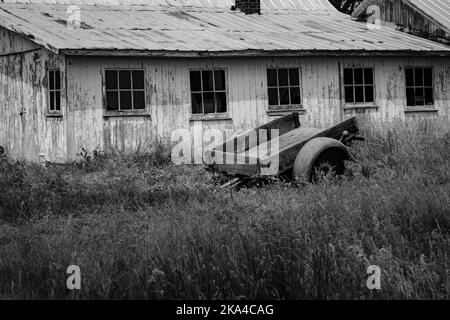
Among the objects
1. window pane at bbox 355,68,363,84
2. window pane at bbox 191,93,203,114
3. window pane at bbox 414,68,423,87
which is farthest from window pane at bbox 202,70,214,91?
window pane at bbox 414,68,423,87

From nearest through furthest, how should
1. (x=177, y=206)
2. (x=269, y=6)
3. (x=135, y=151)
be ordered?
(x=177, y=206) < (x=135, y=151) < (x=269, y=6)

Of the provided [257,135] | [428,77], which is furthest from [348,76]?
[257,135]

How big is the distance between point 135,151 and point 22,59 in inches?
135

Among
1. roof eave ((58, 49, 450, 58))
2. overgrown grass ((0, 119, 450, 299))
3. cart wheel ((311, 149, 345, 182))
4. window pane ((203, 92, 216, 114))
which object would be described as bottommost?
overgrown grass ((0, 119, 450, 299))

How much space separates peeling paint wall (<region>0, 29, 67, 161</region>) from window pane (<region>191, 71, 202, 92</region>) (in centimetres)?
280

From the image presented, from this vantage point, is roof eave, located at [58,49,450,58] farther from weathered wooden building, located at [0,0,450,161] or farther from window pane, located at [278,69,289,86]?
window pane, located at [278,69,289,86]

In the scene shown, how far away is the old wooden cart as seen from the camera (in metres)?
9.66

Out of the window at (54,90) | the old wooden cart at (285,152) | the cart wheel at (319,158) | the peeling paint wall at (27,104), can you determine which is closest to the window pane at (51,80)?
the window at (54,90)

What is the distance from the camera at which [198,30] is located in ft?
50.3

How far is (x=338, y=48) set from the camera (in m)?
14.6

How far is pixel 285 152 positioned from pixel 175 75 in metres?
4.85

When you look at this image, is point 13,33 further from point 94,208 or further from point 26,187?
point 94,208

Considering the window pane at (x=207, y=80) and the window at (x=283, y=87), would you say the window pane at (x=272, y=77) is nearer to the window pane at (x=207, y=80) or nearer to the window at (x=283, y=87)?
the window at (x=283, y=87)

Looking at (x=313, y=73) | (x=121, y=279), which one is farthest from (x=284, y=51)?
(x=121, y=279)
